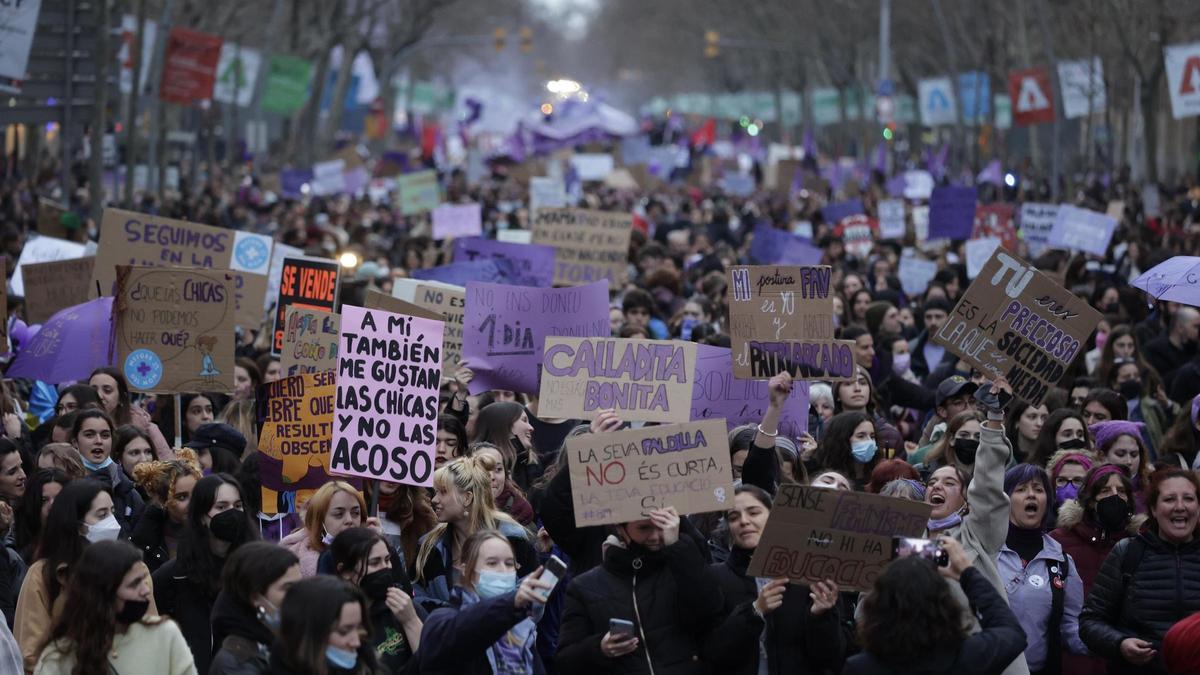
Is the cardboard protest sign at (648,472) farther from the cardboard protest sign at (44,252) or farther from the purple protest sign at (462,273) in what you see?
the cardboard protest sign at (44,252)

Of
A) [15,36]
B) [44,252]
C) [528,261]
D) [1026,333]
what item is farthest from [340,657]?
[15,36]

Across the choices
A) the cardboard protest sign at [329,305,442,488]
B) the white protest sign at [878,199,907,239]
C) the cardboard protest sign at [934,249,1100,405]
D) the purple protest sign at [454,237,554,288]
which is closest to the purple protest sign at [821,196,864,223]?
the white protest sign at [878,199,907,239]

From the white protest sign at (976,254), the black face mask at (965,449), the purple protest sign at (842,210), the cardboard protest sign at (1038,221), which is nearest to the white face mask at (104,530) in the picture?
the black face mask at (965,449)

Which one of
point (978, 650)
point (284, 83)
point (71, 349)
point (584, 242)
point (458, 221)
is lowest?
point (978, 650)

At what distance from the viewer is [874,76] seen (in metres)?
75.1

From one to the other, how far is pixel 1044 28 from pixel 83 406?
24.3 meters

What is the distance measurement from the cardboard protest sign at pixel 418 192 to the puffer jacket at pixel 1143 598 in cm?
2013

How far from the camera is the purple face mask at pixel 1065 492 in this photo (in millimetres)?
8431

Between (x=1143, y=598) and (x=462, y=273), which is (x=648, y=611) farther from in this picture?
(x=462, y=273)

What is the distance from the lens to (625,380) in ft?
28.6

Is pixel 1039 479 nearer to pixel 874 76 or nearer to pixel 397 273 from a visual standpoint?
pixel 397 273

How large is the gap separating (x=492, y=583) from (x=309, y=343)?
169 inches

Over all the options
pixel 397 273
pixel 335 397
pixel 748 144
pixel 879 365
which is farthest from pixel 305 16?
pixel 335 397

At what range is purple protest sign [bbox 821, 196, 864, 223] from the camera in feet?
82.1
